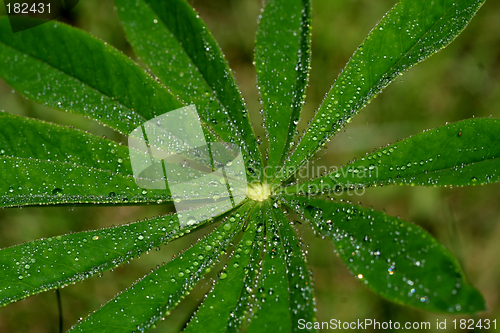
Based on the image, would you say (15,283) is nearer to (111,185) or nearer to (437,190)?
(111,185)

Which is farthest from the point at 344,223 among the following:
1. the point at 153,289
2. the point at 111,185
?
the point at 111,185

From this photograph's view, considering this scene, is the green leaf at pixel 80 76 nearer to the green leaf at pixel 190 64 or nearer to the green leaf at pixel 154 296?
the green leaf at pixel 190 64

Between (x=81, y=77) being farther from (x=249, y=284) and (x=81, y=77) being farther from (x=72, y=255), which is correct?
(x=249, y=284)
